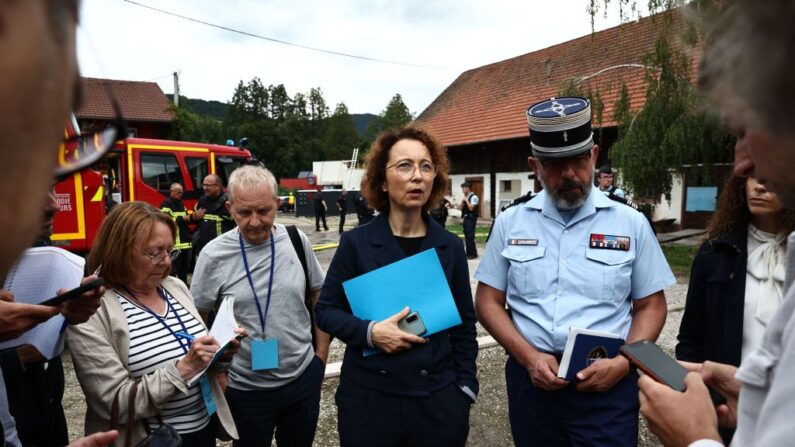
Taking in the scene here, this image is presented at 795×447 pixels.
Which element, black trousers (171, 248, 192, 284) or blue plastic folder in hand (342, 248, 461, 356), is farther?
black trousers (171, 248, 192, 284)

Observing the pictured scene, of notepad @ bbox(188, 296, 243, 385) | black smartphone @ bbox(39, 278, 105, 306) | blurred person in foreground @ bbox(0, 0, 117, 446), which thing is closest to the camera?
blurred person in foreground @ bbox(0, 0, 117, 446)

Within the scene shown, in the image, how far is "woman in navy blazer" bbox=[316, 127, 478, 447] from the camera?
194 centimetres

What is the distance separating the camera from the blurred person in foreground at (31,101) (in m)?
0.38

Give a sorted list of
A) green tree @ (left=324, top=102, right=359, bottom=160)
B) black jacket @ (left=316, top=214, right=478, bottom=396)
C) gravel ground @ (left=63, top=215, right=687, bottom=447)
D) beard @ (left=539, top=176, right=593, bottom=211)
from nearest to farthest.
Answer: black jacket @ (left=316, top=214, right=478, bottom=396) → beard @ (left=539, top=176, right=593, bottom=211) → gravel ground @ (left=63, top=215, right=687, bottom=447) → green tree @ (left=324, top=102, right=359, bottom=160)

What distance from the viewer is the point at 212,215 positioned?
23.4 ft

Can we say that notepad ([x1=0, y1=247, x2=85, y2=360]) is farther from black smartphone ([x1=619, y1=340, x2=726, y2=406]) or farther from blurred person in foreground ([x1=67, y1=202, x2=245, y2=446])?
black smartphone ([x1=619, y1=340, x2=726, y2=406])

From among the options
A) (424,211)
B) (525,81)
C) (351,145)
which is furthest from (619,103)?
(351,145)

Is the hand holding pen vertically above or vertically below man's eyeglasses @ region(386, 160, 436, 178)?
below

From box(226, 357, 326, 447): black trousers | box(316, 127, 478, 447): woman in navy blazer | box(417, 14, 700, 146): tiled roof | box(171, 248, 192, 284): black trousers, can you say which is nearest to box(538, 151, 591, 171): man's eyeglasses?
box(316, 127, 478, 447): woman in navy blazer

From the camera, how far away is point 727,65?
2.34 feet

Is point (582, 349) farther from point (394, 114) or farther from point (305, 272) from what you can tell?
point (394, 114)

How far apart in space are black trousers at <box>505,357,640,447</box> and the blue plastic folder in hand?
0.52 metres

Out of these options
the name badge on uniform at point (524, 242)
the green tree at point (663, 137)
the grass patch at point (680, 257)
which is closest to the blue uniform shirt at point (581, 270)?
the name badge on uniform at point (524, 242)

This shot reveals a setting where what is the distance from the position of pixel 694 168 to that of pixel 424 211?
34.5 feet
